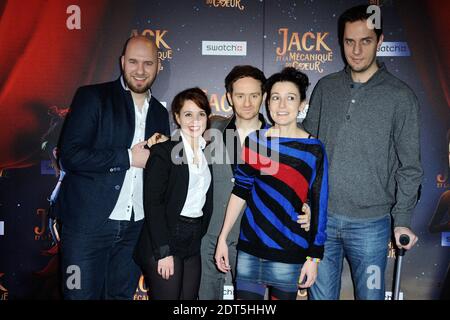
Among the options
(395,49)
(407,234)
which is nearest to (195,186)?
(407,234)

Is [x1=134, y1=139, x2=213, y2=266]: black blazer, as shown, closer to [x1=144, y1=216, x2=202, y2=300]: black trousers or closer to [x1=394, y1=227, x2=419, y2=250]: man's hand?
[x1=144, y1=216, x2=202, y2=300]: black trousers

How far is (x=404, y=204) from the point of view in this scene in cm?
236

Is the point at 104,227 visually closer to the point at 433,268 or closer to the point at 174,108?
the point at 174,108

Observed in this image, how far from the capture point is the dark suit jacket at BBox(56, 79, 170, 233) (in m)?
2.44

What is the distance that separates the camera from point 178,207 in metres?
2.20

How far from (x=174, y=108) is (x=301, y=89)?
78 centimetres

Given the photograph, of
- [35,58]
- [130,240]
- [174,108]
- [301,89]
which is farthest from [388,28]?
[35,58]

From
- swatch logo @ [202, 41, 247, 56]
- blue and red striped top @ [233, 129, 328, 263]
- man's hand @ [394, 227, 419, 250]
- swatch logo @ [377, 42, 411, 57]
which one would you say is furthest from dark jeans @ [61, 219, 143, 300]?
swatch logo @ [377, 42, 411, 57]

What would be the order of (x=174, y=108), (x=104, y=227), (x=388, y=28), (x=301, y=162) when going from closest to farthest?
(x=301, y=162), (x=174, y=108), (x=104, y=227), (x=388, y=28)

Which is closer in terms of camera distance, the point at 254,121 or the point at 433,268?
the point at 254,121

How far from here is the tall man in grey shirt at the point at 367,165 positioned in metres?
2.36

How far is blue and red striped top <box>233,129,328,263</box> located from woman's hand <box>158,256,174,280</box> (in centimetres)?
41

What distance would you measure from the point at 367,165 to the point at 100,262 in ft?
6.18

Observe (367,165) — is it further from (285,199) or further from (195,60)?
(195,60)
